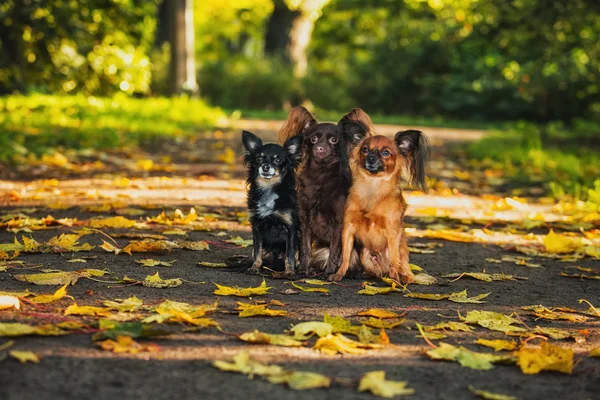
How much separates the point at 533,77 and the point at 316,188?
12107 millimetres

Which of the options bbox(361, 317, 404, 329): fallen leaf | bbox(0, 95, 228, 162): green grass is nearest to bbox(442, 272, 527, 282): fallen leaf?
bbox(361, 317, 404, 329): fallen leaf

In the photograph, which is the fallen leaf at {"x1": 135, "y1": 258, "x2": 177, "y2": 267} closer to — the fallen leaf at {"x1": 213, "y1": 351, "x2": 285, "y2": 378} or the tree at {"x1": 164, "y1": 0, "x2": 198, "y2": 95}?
the fallen leaf at {"x1": 213, "y1": 351, "x2": 285, "y2": 378}

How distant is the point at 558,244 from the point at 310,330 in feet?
13.8

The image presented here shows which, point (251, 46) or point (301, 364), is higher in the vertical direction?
point (251, 46)

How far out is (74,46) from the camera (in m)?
23.5

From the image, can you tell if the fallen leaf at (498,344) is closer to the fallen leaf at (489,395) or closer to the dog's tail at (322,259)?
the fallen leaf at (489,395)

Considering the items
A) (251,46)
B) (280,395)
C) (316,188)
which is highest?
(251,46)

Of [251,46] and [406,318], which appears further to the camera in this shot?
[251,46]

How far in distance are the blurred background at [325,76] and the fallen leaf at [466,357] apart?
7829 mm

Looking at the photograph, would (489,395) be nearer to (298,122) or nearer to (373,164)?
(373,164)

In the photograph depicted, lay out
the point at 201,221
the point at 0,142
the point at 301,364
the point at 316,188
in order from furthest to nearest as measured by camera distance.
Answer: the point at 0,142
the point at 201,221
the point at 316,188
the point at 301,364

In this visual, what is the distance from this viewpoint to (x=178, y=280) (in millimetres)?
5707

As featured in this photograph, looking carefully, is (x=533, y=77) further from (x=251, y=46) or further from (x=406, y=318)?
(x=251, y=46)

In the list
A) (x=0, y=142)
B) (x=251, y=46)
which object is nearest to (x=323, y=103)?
(x=0, y=142)
